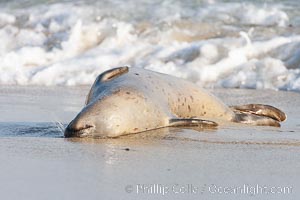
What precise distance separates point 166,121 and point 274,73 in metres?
3.95

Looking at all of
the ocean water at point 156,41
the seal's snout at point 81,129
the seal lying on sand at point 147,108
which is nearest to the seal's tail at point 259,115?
the seal lying on sand at point 147,108

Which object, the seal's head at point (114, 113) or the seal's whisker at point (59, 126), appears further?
the seal's whisker at point (59, 126)

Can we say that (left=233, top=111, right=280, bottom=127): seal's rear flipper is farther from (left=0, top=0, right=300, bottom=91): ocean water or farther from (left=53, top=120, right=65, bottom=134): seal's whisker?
(left=0, top=0, right=300, bottom=91): ocean water

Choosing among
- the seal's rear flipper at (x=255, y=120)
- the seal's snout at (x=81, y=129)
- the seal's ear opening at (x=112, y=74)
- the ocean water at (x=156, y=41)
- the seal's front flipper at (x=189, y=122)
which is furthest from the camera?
the ocean water at (x=156, y=41)

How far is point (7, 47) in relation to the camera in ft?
36.5

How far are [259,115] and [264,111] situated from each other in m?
0.06

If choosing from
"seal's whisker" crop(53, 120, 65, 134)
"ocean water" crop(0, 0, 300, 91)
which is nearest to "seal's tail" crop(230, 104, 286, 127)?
"seal's whisker" crop(53, 120, 65, 134)

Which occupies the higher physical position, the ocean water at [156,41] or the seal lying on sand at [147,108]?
the ocean water at [156,41]

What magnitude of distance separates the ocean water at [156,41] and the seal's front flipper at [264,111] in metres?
2.36

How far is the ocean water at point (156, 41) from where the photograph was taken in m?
9.20

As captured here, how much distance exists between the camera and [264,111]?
6.11 m

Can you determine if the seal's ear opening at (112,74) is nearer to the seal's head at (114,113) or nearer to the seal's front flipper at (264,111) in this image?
the seal's head at (114,113)

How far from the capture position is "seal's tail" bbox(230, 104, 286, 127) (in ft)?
19.0

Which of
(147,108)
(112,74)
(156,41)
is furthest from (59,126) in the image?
(156,41)
